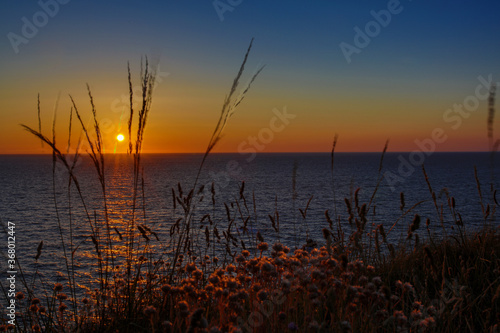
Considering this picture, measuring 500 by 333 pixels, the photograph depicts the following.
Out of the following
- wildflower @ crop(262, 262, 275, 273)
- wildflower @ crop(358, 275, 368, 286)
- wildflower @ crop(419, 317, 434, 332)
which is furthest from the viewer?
wildflower @ crop(358, 275, 368, 286)

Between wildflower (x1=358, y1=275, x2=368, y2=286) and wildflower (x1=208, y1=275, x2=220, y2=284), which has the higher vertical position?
wildflower (x1=208, y1=275, x2=220, y2=284)

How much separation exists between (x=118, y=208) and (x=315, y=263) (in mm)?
54408

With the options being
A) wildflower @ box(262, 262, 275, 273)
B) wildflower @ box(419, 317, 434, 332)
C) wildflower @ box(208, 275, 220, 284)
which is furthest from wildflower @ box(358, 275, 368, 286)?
wildflower @ box(208, 275, 220, 284)

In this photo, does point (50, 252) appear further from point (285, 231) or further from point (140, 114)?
point (140, 114)

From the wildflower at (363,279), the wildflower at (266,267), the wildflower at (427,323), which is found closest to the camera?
the wildflower at (427,323)

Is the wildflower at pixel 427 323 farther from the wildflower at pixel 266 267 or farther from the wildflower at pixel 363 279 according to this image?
the wildflower at pixel 266 267

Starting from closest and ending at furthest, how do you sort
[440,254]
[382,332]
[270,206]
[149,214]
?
[382,332]
[440,254]
[149,214]
[270,206]

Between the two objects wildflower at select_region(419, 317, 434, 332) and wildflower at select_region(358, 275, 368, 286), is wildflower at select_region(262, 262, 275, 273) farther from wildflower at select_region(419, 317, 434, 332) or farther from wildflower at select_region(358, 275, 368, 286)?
wildflower at select_region(419, 317, 434, 332)

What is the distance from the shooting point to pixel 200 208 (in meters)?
47.8

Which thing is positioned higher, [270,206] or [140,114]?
[140,114]

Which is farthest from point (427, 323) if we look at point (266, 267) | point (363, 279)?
point (266, 267)

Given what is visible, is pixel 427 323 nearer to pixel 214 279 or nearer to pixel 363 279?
pixel 363 279

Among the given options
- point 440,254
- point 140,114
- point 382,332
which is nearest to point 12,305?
point 140,114

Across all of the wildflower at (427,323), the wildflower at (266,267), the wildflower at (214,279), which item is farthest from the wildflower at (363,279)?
the wildflower at (214,279)
